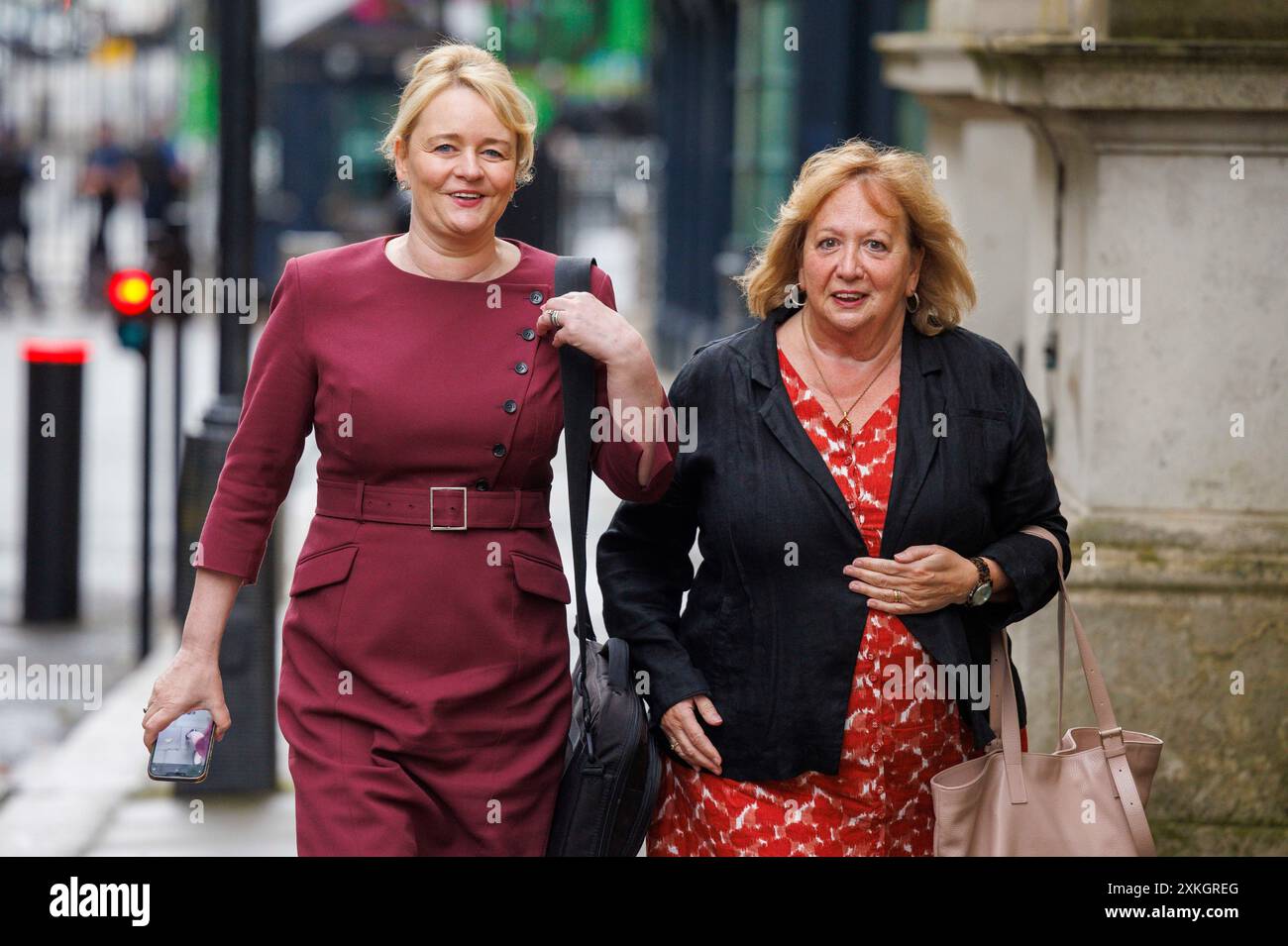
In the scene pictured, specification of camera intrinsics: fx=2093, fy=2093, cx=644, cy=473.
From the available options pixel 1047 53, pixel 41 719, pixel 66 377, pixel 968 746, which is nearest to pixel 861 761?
pixel 968 746

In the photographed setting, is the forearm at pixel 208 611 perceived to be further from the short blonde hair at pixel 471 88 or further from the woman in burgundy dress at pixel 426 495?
the short blonde hair at pixel 471 88

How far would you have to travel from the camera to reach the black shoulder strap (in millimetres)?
3582

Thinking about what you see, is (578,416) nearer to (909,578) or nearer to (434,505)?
(434,505)

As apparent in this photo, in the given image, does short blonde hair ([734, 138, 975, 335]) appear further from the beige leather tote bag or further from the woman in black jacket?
the beige leather tote bag

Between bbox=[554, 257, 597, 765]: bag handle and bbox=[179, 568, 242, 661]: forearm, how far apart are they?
595 mm

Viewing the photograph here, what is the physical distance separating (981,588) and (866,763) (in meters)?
0.37

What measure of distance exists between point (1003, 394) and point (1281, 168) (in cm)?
199

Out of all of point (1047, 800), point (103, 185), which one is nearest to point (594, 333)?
point (1047, 800)

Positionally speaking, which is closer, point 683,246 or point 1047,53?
point 1047,53

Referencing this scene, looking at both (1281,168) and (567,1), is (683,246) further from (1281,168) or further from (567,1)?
(1281,168)

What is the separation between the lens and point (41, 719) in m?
8.05

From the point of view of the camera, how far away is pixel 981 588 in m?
3.74

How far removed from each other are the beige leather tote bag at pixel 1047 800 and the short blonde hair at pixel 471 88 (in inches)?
51.7

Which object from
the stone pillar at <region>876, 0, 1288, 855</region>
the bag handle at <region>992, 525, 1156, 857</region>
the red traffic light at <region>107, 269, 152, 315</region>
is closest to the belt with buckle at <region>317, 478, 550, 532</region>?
the bag handle at <region>992, 525, 1156, 857</region>
